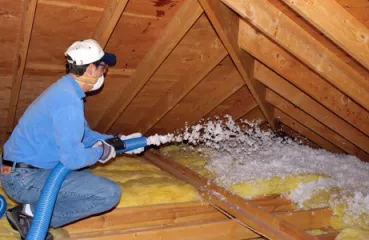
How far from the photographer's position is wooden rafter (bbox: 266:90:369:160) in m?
3.35

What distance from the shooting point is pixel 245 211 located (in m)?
2.62

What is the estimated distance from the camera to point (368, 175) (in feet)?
10.9

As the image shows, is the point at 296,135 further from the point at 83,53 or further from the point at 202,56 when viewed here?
the point at 83,53

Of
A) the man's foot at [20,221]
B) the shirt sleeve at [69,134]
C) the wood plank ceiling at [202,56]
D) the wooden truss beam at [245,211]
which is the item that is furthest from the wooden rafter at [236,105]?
the man's foot at [20,221]

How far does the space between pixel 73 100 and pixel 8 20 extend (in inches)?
25.4

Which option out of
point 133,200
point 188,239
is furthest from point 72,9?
point 188,239

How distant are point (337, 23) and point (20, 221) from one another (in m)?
1.77

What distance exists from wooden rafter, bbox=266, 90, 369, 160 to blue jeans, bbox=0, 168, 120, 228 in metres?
1.77

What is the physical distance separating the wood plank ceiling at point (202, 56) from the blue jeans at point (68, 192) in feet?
2.55

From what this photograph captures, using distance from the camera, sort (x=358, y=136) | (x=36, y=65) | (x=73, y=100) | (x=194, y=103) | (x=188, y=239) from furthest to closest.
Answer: (x=194, y=103) → (x=358, y=136) → (x=36, y=65) → (x=188, y=239) → (x=73, y=100)

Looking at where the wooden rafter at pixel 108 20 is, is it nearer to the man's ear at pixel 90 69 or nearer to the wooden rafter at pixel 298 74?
the man's ear at pixel 90 69

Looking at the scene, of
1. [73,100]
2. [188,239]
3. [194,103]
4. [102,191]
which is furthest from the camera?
[194,103]

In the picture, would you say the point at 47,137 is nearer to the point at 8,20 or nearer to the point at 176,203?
the point at 8,20

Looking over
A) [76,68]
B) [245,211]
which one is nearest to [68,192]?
[76,68]
